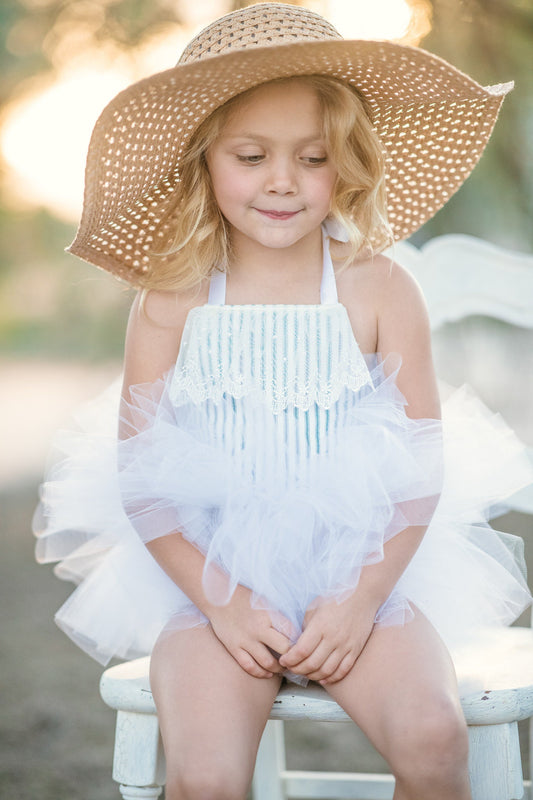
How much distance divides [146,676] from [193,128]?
0.68m

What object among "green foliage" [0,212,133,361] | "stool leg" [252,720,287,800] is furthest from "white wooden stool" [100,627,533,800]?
"green foliage" [0,212,133,361]

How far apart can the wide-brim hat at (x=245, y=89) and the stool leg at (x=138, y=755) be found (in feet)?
1.94

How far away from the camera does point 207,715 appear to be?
91cm

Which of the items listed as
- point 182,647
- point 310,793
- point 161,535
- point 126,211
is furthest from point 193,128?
point 310,793

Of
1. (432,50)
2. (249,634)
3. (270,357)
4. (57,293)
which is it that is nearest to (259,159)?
(270,357)

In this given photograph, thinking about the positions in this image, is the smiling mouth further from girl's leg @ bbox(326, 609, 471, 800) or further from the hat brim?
girl's leg @ bbox(326, 609, 471, 800)

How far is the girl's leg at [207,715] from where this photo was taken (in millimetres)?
876

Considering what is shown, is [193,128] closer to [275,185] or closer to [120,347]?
[275,185]

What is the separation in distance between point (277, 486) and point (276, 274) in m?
0.32

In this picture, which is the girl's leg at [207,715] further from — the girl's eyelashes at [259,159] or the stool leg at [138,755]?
the girl's eyelashes at [259,159]

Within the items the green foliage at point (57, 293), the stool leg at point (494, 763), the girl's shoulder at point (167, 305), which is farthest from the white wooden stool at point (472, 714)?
the green foliage at point (57, 293)

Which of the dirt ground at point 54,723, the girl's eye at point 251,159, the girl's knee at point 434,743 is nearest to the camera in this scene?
the girl's knee at point 434,743

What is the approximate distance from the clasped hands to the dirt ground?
838 millimetres

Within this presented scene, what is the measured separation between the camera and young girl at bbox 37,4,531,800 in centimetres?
95
